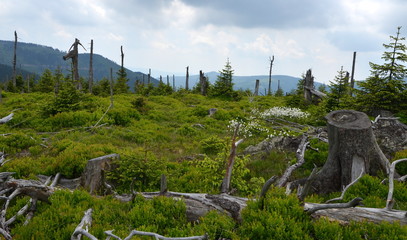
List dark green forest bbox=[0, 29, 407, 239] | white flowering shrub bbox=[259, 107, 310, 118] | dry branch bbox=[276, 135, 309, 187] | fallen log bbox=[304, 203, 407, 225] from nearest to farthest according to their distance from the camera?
fallen log bbox=[304, 203, 407, 225], dark green forest bbox=[0, 29, 407, 239], dry branch bbox=[276, 135, 309, 187], white flowering shrub bbox=[259, 107, 310, 118]

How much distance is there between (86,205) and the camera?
18.0 feet

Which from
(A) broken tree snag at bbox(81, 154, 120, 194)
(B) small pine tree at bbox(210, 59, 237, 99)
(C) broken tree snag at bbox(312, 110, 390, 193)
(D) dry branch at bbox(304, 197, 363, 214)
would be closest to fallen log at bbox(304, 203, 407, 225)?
(D) dry branch at bbox(304, 197, 363, 214)

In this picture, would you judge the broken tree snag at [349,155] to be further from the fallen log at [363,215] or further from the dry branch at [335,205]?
the dry branch at [335,205]

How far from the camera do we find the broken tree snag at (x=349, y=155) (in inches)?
242

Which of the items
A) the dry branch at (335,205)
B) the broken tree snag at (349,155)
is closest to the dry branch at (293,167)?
the broken tree snag at (349,155)

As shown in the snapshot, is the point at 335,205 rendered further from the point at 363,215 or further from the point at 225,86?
the point at 225,86

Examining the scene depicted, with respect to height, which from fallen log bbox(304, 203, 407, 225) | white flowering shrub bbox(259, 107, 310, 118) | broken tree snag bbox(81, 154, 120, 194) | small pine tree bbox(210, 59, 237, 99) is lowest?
broken tree snag bbox(81, 154, 120, 194)

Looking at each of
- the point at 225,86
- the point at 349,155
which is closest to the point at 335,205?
the point at 349,155

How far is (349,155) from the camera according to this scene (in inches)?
244

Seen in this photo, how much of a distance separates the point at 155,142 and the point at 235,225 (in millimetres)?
8550

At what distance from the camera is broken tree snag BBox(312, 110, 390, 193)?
20.1ft

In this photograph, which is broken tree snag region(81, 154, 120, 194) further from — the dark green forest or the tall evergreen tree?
the tall evergreen tree

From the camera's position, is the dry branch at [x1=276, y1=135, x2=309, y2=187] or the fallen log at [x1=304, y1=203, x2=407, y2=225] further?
the dry branch at [x1=276, y1=135, x2=309, y2=187]

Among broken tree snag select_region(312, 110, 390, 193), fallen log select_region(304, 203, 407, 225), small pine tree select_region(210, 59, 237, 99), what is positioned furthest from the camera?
small pine tree select_region(210, 59, 237, 99)
